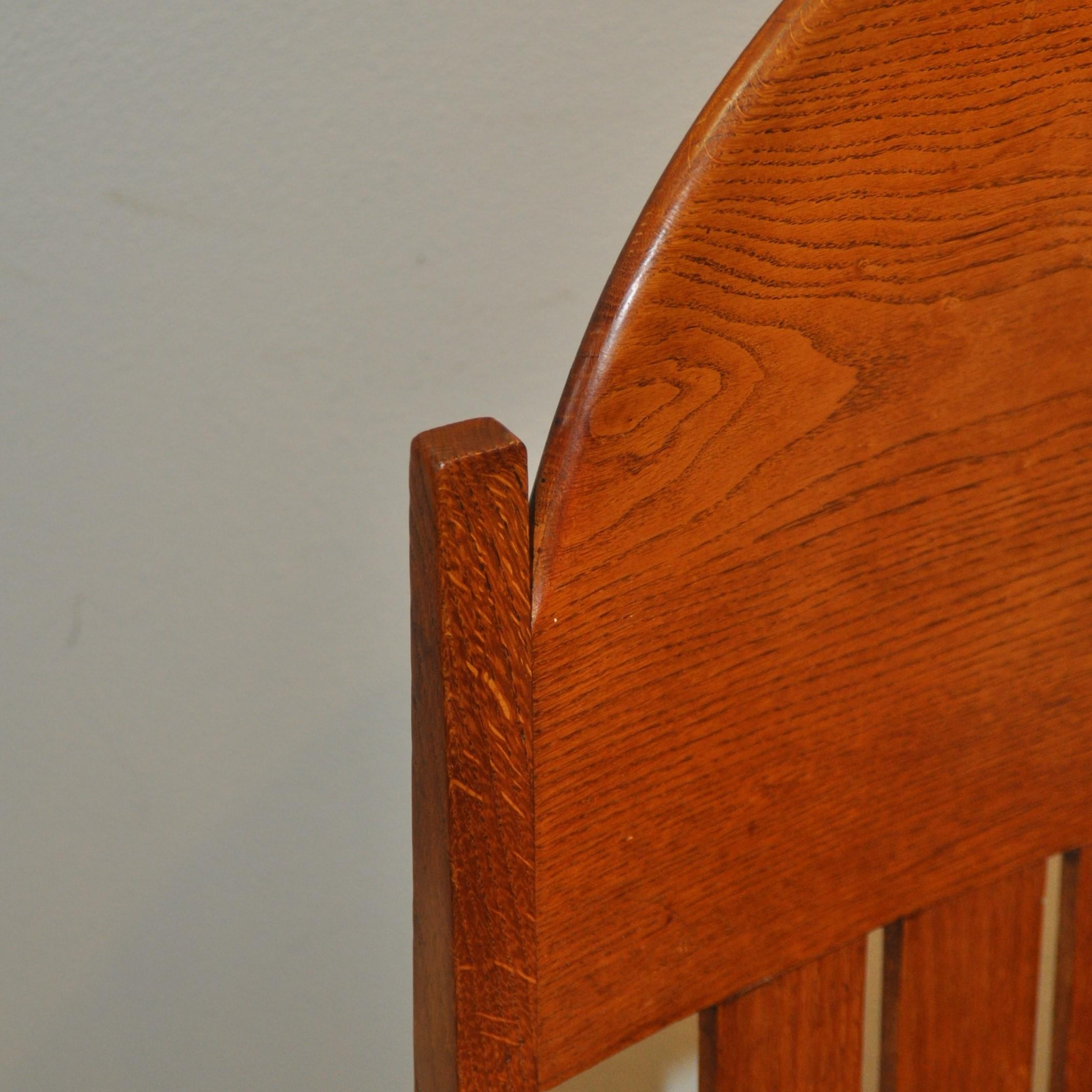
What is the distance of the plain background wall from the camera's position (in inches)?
22.9

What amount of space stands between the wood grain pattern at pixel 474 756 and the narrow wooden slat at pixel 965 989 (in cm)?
15

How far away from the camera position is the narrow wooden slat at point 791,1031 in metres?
0.36

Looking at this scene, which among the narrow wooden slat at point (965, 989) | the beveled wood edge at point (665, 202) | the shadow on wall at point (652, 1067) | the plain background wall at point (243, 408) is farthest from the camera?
the shadow on wall at point (652, 1067)

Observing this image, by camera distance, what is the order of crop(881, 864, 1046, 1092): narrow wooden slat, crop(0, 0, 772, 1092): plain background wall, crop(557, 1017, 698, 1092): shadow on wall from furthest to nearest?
crop(557, 1017, 698, 1092): shadow on wall, crop(0, 0, 772, 1092): plain background wall, crop(881, 864, 1046, 1092): narrow wooden slat

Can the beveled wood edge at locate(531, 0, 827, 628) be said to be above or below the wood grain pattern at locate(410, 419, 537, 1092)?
above

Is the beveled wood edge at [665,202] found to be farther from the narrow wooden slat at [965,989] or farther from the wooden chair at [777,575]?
the narrow wooden slat at [965,989]

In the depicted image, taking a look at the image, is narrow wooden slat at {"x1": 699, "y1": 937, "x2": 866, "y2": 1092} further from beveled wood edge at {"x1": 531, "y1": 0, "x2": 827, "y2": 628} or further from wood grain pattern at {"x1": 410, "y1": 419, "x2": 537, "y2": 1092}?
beveled wood edge at {"x1": 531, "y1": 0, "x2": 827, "y2": 628}

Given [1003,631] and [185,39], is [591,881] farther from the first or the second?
[185,39]

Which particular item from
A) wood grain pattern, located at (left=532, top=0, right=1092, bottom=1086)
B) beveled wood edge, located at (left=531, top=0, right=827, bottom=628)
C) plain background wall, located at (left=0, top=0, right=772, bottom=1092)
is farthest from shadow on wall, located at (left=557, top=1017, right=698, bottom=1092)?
beveled wood edge, located at (left=531, top=0, right=827, bottom=628)

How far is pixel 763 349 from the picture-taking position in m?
0.29

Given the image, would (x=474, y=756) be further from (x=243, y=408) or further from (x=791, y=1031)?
(x=243, y=408)

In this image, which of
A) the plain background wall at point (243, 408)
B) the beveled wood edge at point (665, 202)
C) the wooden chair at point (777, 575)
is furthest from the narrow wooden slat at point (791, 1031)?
the plain background wall at point (243, 408)

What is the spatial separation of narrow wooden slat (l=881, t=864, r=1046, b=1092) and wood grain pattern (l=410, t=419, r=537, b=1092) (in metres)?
0.15

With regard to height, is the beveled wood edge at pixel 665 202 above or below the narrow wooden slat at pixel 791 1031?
above
